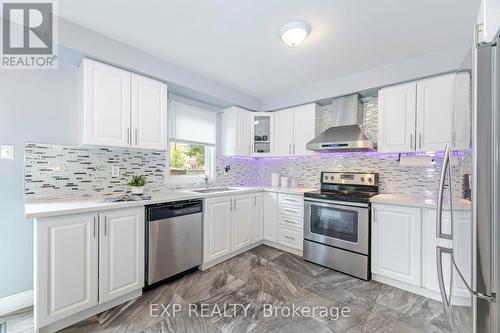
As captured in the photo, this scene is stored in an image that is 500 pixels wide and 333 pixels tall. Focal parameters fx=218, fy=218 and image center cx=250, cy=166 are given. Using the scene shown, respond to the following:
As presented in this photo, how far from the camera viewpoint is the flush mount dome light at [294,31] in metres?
1.79

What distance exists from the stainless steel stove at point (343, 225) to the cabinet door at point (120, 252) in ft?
6.49

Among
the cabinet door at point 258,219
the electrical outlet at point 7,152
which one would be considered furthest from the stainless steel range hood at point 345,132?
the electrical outlet at point 7,152

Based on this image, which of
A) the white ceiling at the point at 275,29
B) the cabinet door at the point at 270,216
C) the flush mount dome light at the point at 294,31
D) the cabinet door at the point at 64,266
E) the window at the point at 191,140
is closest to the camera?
the cabinet door at the point at 64,266

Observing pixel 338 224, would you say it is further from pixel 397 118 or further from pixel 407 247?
pixel 397 118

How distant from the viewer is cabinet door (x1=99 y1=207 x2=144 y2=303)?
182 centimetres

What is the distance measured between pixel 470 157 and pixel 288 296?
1895 mm

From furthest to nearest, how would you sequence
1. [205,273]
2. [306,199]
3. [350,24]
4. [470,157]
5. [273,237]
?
[273,237], [306,199], [205,273], [350,24], [470,157]

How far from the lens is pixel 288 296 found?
2.12 metres

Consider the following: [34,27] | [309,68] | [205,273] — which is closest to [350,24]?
[309,68]

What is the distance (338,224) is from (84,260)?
8.35 feet

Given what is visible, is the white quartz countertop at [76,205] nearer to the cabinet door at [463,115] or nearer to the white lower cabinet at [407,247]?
the white lower cabinet at [407,247]

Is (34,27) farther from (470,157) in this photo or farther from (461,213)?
(461,213)

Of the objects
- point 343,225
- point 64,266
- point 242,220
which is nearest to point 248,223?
point 242,220

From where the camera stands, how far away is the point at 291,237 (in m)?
3.10
